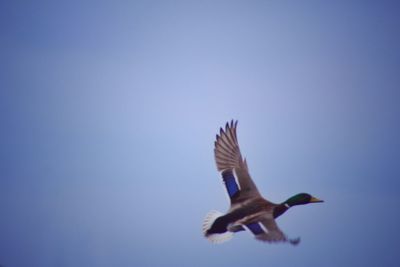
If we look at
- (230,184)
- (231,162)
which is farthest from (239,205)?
(231,162)

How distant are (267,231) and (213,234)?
0.29m

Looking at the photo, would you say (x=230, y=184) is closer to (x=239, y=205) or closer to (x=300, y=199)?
(x=239, y=205)

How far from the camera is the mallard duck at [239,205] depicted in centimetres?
142

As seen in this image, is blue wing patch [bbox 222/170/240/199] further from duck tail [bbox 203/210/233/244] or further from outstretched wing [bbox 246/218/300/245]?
outstretched wing [bbox 246/218/300/245]

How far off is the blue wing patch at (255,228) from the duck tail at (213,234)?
0.48 ft

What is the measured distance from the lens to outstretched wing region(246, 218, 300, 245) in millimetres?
1285

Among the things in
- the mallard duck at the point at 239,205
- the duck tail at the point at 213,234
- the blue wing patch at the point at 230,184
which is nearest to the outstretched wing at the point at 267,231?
the mallard duck at the point at 239,205

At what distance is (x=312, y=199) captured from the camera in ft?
5.33

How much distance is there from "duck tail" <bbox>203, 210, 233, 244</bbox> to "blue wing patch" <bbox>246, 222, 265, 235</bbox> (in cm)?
15

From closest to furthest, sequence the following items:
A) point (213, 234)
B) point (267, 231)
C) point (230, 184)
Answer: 1. point (267, 231)
2. point (213, 234)
3. point (230, 184)

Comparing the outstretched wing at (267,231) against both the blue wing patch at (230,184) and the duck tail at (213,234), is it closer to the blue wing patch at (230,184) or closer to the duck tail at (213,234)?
the duck tail at (213,234)

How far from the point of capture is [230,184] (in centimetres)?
169

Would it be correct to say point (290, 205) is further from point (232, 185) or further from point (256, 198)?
point (232, 185)

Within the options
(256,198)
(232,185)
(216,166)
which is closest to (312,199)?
(256,198)
